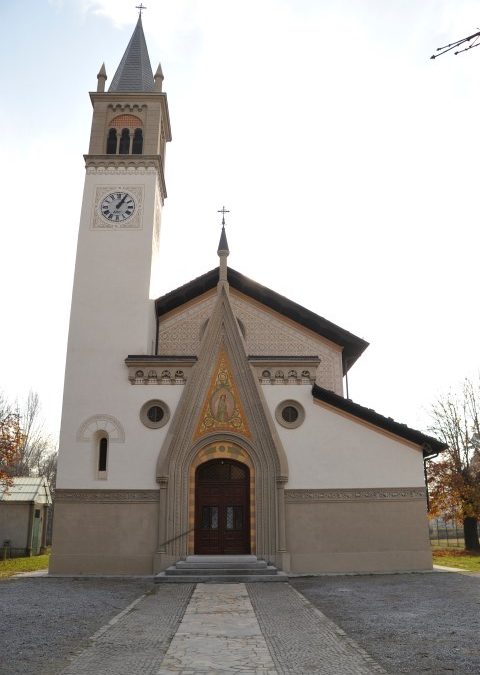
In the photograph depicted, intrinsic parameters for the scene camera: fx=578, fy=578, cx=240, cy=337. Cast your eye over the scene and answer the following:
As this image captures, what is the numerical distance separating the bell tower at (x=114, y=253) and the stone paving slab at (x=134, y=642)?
8.63m

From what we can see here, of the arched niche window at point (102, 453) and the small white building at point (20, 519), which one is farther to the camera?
the small white building at point (20, 519)

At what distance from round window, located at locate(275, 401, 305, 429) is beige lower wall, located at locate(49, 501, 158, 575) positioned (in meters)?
5.09

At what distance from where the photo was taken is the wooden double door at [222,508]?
18.9 meters

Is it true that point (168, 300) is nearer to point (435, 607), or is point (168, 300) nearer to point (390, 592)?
point (390, 592)

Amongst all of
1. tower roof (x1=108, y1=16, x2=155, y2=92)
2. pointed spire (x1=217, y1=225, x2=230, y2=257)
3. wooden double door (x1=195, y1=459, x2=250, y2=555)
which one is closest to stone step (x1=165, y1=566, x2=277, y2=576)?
wooden double door (x1=195, y1=459, x2=250, y2=555)

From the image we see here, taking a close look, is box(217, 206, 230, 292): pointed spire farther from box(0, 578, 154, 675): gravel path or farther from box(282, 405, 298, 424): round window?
box(0, 578, 154, 675): gravel path

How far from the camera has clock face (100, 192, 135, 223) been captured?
73.7ft

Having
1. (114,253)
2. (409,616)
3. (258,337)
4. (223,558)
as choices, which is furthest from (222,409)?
(409,616)

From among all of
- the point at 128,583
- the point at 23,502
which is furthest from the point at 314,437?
the point at 23,502

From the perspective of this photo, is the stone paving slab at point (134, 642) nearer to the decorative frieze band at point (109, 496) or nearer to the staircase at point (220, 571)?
the staircase at point (220, 571)

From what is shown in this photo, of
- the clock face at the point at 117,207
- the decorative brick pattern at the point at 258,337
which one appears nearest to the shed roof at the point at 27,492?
the decorative brick pattern at the point at 258,337

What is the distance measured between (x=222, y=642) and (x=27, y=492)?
3044cm

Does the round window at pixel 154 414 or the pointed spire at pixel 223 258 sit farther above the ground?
the pointed spire at pixel 223 258

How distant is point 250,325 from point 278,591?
1068 cm
